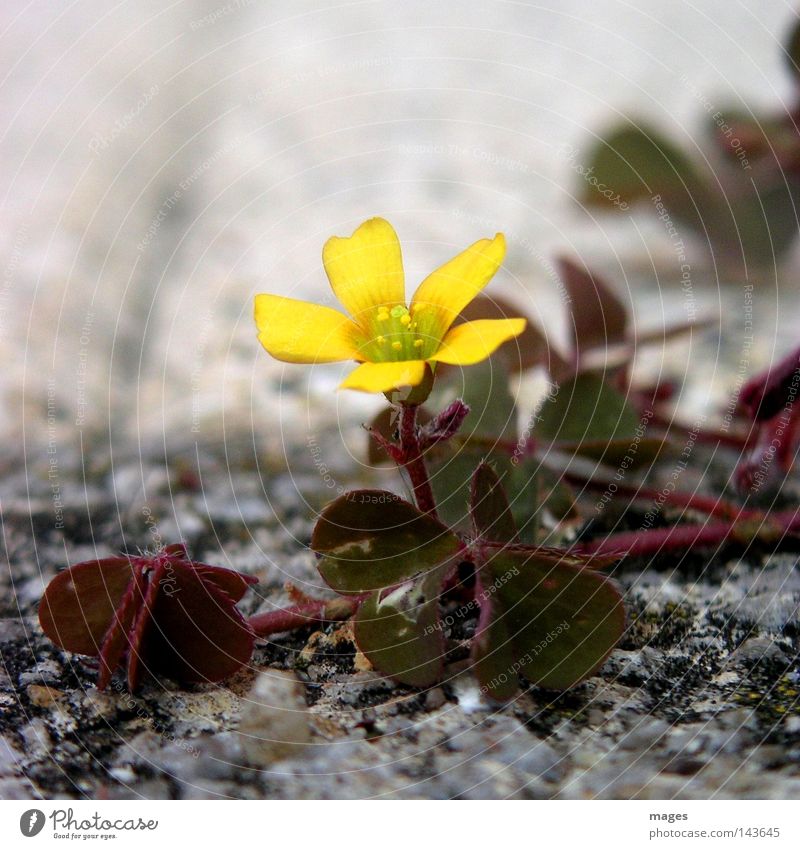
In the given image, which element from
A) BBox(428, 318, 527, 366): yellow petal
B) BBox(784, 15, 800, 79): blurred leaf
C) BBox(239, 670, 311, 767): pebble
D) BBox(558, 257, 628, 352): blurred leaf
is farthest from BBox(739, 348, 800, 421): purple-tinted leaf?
BBox(784, 15, 800, 79): blurred leaf

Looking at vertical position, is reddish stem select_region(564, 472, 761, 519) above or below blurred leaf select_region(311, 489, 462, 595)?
below

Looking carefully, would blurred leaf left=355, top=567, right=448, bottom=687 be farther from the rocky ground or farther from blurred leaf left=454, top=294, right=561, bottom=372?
blurred leaf left=454, top=294, right=561, bottom=372

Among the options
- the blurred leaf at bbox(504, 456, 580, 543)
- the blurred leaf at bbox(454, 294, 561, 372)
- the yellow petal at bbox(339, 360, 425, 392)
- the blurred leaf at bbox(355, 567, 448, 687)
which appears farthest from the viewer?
the blurred leaf at bbox(454, 294, 561, 372)

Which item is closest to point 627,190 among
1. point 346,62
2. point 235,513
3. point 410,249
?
point 410,249

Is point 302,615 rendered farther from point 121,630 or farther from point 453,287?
point 453,287
